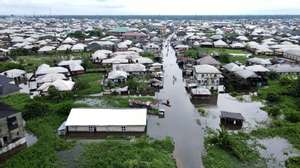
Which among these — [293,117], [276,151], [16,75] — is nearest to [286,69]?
[293,117]

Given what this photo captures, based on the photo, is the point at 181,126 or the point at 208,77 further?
the point at 208,77

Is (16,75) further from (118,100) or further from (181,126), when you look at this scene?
(181,126)

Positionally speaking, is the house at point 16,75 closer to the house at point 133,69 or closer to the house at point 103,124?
the house at point 133,69

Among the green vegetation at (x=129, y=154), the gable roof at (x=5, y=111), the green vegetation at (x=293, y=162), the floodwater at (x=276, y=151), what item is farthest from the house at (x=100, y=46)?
the green vegetation at (x=293, y=162)

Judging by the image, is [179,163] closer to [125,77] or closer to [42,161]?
[42,161]

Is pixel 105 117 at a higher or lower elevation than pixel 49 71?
lower

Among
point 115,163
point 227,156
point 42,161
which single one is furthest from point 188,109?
point 42,161

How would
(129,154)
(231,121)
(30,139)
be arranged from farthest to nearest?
(231,121) → (30,139) → (129,154)
